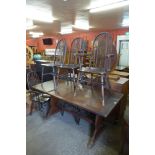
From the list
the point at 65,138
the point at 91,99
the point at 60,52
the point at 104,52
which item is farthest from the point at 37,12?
the point at 65,138

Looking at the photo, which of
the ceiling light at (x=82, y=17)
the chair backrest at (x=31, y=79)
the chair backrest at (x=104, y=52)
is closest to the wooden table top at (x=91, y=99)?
the chair backrest at (x=104, y=52)

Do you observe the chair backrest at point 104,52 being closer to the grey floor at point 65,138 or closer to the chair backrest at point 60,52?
the chair backrest at point 60,52

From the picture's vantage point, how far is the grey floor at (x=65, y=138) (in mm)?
1985

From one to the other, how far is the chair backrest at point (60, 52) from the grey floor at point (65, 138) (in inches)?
47.0

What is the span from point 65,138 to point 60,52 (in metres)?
1.62

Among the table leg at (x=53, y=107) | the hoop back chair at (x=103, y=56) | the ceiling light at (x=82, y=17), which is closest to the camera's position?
the hoop back chair at (x=103, y=56)

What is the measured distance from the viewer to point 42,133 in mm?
2396

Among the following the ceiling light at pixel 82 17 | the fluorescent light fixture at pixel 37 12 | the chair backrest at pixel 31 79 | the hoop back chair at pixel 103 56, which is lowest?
the chair backrest at pixel 31 79

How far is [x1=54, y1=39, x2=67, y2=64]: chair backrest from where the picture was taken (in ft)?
9.14
